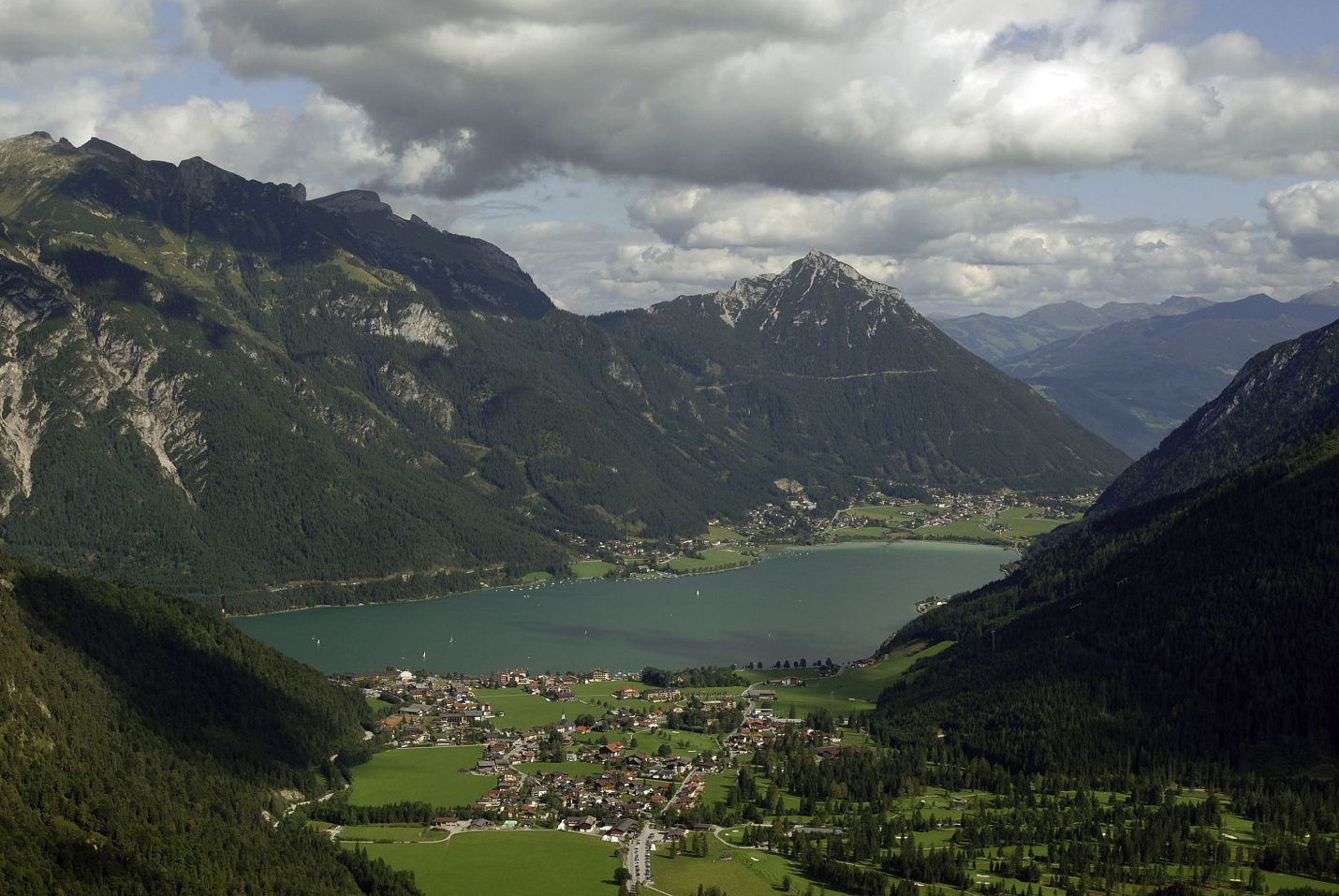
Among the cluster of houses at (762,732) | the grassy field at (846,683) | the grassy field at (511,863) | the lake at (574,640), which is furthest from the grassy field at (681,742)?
the lake at (574,640)

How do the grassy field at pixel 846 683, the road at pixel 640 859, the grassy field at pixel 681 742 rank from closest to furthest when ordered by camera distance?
the road at pixel 640 859 → the grassy field at pixel 681 742 → the grassy field at pixel 846 683

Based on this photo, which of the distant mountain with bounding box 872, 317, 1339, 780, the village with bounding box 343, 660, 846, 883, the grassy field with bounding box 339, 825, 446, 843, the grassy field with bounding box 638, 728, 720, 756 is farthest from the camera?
the grassy field with bounding box 638, 728, 720, 756

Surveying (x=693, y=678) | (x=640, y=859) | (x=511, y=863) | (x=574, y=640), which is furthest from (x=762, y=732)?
(x=574, y=640)

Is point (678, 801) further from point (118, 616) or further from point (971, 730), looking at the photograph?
point (118, 616)

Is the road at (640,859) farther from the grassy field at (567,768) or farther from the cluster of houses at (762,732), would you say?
the cluster of houses at (762,732)

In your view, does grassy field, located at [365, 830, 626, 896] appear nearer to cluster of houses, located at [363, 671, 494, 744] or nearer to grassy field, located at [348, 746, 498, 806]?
grassy field, located at [348, 746, 498, 806]

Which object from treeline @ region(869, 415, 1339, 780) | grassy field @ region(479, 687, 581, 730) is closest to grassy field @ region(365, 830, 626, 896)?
grassy field @ region(479, 687, 581, 730)
